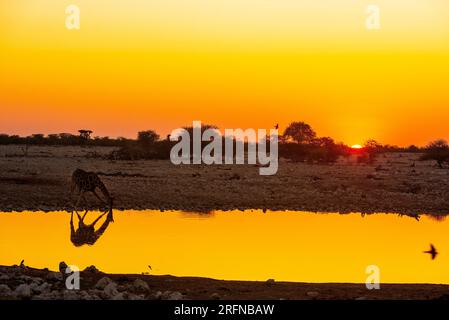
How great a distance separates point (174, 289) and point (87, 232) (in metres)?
8.18

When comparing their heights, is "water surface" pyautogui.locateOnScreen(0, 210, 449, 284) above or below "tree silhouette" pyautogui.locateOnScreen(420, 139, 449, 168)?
below

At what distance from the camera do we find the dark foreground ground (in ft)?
32.7

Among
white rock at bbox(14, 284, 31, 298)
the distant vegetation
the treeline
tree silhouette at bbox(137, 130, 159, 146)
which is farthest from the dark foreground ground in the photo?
the treeline

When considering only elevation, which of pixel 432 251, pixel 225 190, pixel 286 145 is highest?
pixel 286 145

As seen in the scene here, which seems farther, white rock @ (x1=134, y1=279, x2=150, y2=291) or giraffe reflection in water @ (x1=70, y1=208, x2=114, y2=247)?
giraffe reflection in water @ (x1=70, y1=208, x2=114, y2=247)

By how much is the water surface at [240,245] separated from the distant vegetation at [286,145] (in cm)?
2710

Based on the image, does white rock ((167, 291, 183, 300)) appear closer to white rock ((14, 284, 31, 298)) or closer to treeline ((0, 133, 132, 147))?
white rock ((14, 284, 31, 298))

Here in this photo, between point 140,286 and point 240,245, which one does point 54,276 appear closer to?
point 140,286

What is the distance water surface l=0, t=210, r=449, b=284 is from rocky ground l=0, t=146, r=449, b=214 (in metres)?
2.34

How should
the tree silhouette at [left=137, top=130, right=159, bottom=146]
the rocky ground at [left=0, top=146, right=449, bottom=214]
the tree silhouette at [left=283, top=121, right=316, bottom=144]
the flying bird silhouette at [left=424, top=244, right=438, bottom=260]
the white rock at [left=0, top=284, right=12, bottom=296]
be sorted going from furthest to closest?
the tree silhouette at [left=283, top=121, right=316, bottom=144]
the tree silhouette at [left=137, top=130, right=159, bottom=146]
the rocky ground at [left=0, top=146, right=449, bottom=214]
the flying bird silhouette at [left=424, top=244, right=438, bottom=260]
the white rock at [left=0, top=284, right=12, bottom=296]

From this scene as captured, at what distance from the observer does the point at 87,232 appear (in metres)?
18.7

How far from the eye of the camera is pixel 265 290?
443 inches

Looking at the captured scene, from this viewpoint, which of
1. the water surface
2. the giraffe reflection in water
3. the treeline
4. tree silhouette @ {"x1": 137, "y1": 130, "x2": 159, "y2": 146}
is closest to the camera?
the water surface

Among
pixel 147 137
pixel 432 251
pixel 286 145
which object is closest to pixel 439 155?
pixel 286 145
